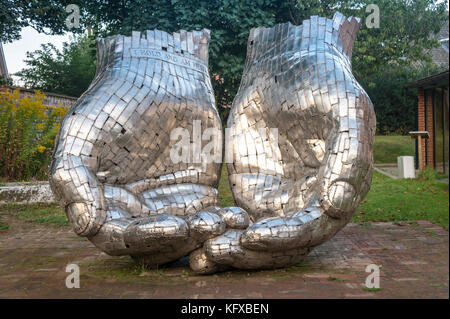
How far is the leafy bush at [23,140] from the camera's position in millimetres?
8242

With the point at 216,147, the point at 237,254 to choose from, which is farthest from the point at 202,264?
the point at 216,147

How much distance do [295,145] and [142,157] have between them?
109 centimetres

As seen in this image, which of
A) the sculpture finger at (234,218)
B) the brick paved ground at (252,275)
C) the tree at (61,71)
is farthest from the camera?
the tree at (61,71)

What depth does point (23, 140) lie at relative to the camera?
831 centimetres

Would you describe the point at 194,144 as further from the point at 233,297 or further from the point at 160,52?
the point at 233,297

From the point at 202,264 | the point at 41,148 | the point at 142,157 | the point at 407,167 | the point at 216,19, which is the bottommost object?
the point at 407,167

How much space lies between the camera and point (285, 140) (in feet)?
11.2

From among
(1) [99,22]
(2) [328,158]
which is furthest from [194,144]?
(1) [99,22]

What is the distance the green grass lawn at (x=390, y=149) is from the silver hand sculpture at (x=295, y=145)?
8.78m

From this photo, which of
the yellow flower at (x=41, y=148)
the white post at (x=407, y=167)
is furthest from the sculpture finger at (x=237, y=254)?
the white post at (x=407, y=167)

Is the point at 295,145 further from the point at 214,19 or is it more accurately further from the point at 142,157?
the point at 214,19

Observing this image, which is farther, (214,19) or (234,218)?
(214,19)

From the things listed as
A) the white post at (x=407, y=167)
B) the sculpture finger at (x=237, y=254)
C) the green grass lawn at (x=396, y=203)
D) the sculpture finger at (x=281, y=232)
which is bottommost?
the green grass lawn at (x=396, y=203)

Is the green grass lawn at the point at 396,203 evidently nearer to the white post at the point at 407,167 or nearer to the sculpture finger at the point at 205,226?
the white post at the point at 407,167
